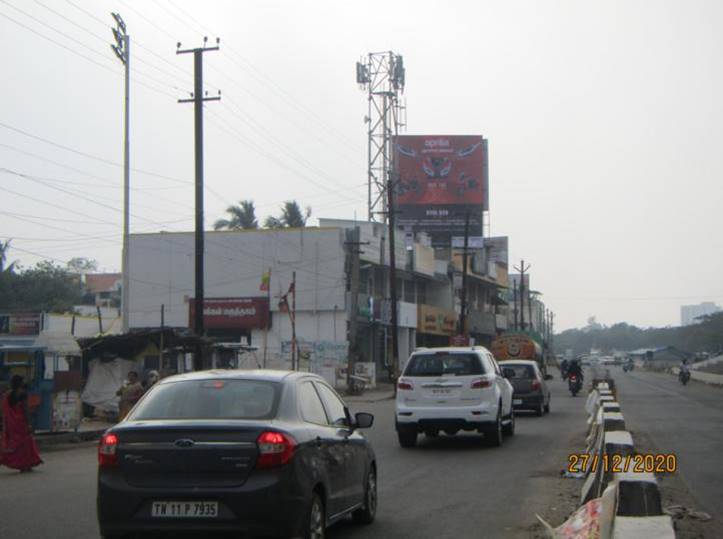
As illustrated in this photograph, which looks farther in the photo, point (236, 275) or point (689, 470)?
point (236, 275)

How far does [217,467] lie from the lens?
7.23 metres

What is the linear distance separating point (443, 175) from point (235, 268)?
24.1 metres

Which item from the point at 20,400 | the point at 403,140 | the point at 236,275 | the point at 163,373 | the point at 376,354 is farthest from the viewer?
the point at 403,140

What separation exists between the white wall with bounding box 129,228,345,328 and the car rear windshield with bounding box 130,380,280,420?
Answer: 43.6 metres

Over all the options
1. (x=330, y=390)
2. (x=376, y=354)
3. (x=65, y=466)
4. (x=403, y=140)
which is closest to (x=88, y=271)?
(x=403, y=140)

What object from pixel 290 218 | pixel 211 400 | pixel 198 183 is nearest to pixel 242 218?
pixel 290 218

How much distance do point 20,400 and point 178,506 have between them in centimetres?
930

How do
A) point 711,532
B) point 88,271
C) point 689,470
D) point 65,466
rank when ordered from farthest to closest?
point 88,271, point 65,466, point 689,470, point 711,532

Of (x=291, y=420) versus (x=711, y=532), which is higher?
(x=291, y=420)

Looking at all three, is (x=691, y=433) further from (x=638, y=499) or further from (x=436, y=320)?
(x=436, y=320)

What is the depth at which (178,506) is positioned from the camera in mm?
7238

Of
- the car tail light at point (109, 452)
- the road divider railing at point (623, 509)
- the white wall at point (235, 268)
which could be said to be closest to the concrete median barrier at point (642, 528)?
the road divider railing at point (623, 509)

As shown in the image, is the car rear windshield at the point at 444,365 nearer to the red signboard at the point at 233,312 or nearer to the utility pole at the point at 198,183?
the utility pole at the point at 198,183

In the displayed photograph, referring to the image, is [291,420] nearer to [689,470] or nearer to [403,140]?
[689,470]
